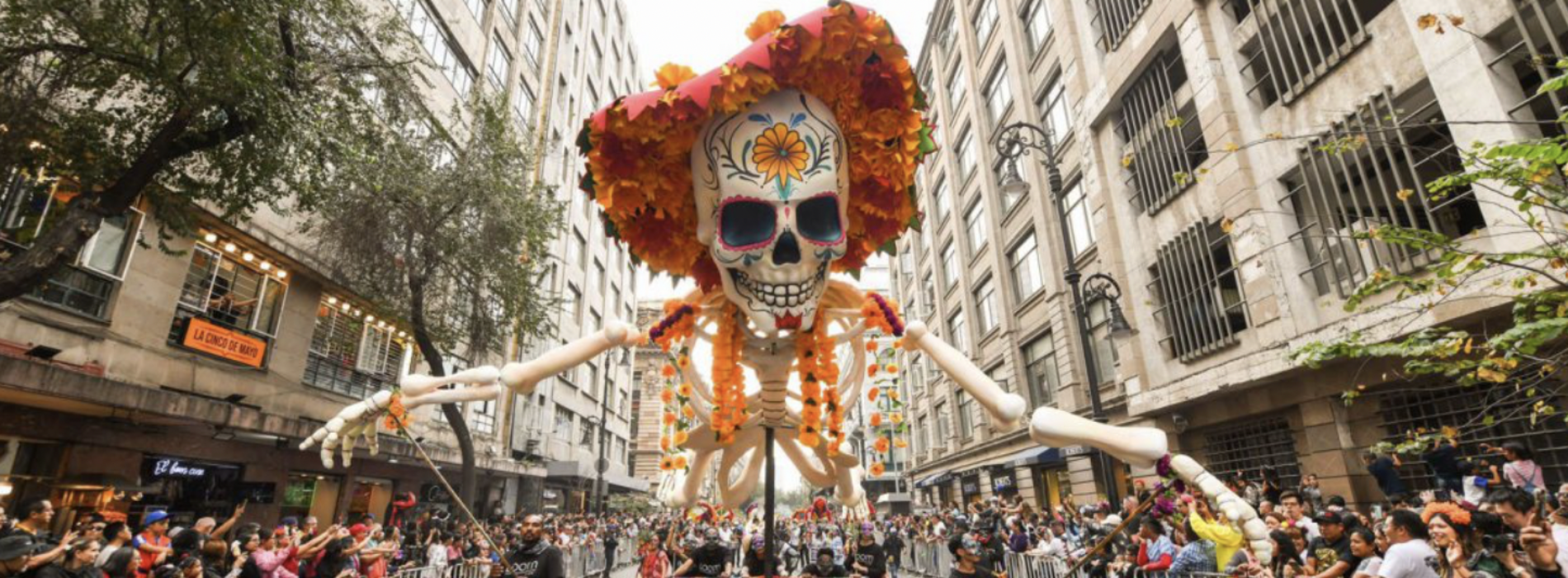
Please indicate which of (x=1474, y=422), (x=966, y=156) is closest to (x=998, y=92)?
(x=966, y=156)

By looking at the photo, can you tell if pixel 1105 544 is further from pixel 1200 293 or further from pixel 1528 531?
pixel 1200 293

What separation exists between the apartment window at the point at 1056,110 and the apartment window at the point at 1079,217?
151 cm

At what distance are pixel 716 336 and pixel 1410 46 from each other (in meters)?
11.5

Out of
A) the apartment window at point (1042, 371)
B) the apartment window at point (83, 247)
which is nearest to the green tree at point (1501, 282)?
the apartment window at point (1042, 371)

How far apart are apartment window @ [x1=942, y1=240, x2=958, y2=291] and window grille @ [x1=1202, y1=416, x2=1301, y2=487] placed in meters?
17.5

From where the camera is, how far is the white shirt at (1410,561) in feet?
15.9

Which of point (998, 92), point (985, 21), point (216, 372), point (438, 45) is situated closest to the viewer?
point (216, 372)

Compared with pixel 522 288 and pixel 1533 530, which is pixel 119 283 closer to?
pixel 522 288

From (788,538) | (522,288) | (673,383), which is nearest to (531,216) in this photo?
(522,288)

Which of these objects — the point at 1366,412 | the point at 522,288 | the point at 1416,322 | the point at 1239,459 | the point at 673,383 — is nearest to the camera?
the point at 673,383

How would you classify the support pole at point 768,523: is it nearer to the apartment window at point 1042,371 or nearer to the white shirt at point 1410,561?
the white shirt at point 1410,561

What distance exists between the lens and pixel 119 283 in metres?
11.0

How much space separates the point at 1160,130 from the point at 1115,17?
3541 mm

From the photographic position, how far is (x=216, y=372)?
505 inches
